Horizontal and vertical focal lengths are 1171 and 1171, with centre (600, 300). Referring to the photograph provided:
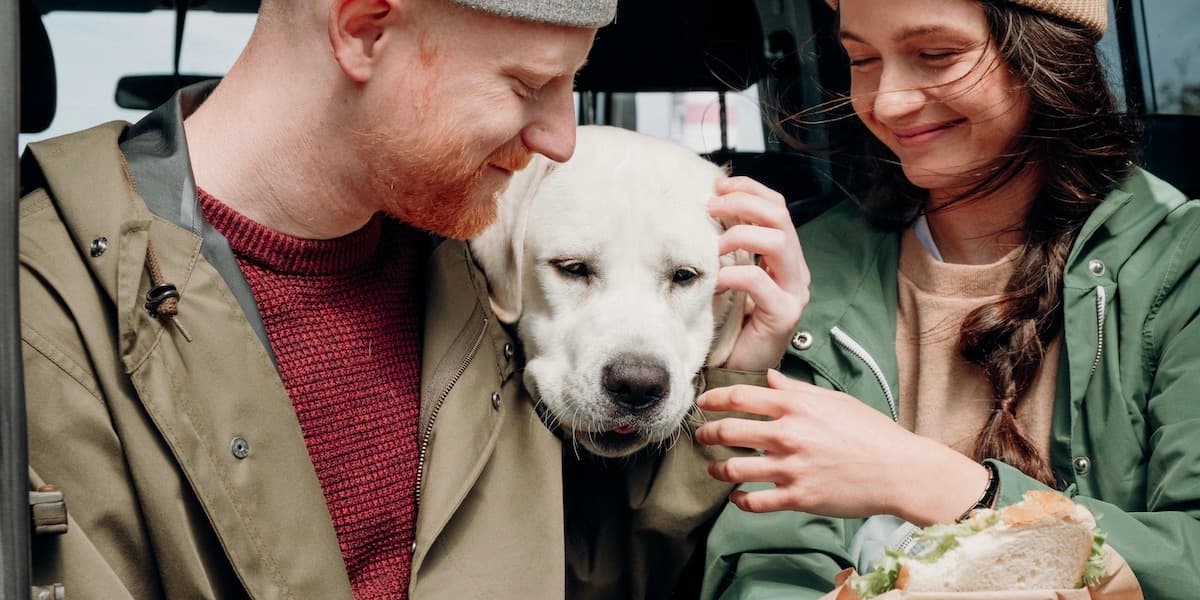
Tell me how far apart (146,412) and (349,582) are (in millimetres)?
460

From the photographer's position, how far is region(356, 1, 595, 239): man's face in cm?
178

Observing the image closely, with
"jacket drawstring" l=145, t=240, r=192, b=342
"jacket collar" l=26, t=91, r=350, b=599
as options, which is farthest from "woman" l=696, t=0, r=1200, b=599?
"jacket drawstring" l=145, t=240, r=192, b=342

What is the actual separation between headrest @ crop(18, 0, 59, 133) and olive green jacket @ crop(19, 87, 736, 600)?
574 mm

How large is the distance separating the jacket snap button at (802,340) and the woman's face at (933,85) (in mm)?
366

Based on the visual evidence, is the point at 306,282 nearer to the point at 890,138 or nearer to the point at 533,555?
the point at 533,555

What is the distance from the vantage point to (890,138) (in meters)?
2.26

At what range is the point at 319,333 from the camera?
1.92m

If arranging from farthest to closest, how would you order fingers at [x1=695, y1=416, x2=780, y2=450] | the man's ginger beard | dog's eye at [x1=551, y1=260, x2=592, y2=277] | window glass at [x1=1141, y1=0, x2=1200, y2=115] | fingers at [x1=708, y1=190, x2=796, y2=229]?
window glass at [x1=1141, y1=0, x2=1200, y2=115] → dog's eye at [x1=551, y1=260, x2=592, y2=277] → fingers at [x1=708, y1=190, x2=796, y2=229] → fingers at [x1=695, y1=416, x2=780, y2=450] → the man's ginger beard

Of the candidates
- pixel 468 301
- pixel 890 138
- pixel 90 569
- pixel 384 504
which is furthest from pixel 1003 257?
pixel 90 569

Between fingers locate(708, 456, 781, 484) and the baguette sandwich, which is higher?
the baguette sandwich

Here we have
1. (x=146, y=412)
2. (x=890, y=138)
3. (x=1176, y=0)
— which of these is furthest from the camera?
(x=1176, y=0)

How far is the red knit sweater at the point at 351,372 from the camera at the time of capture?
186cm

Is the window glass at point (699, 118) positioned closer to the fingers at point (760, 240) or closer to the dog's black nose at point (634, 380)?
the fingers at point (760, 240)

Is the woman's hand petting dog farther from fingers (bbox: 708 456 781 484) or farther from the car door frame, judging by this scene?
the car door frame
